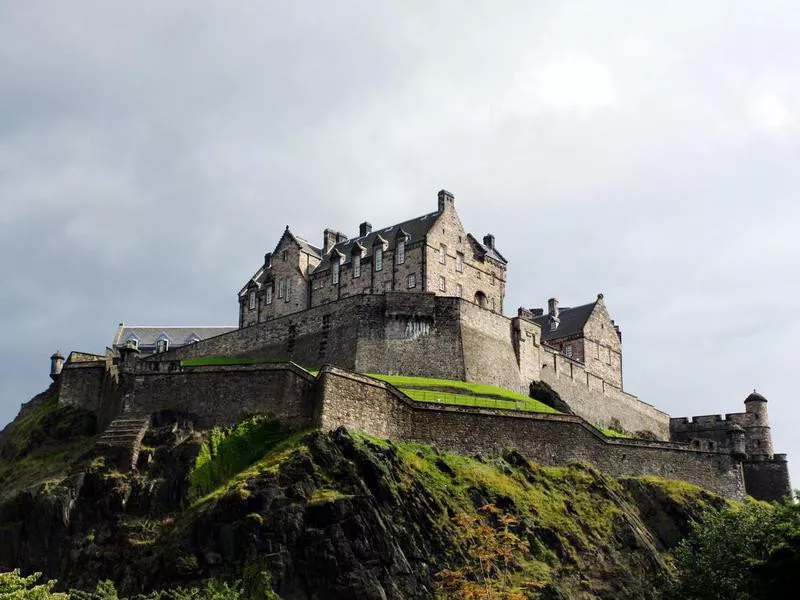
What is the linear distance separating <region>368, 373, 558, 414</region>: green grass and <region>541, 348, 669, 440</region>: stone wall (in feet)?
32.8

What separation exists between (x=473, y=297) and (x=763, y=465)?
24838mm

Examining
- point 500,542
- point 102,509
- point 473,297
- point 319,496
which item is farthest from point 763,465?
point 102,509

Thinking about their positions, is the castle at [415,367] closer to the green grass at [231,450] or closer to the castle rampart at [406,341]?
the castle rampart at [406,341]

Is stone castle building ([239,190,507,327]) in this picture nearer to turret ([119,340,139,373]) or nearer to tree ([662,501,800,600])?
turret ([119,340,139,373])

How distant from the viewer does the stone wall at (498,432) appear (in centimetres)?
5909

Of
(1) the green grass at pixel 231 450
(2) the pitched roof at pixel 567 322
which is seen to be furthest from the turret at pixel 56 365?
(2) the pitched roof at pixel 567 322

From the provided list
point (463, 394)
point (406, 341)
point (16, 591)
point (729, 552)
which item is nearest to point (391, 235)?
point (406, 341)

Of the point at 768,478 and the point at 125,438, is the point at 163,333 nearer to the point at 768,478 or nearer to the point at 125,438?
the point at 125,438

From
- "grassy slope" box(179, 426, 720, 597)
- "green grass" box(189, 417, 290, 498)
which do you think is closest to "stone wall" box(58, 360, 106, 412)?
"green grass" box(189, 417, 290, 498)

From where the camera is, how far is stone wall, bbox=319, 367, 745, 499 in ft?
194

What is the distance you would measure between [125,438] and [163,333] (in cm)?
4662

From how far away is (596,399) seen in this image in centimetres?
8656

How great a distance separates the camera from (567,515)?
195 ft

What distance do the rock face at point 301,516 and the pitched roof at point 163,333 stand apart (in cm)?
3979
